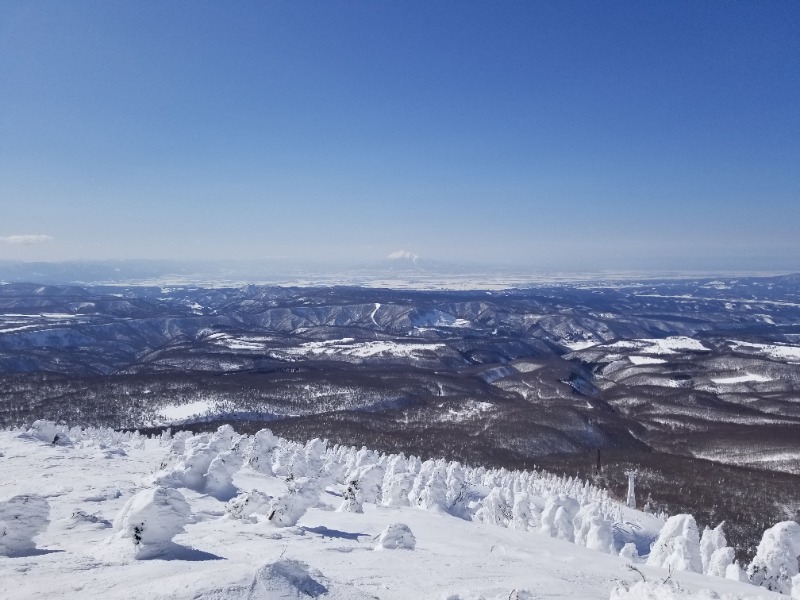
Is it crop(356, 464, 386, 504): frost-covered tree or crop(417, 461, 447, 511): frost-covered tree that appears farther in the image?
crop(417, 461, 447, 511): frost-covered tree

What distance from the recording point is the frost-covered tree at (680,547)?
44.6 metres

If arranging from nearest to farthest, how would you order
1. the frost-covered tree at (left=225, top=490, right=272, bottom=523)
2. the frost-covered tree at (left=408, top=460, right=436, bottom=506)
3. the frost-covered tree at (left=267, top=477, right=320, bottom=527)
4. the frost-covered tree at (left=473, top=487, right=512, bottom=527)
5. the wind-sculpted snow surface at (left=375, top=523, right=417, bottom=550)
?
the wind-sculpted snow surface at (left=375, top=523, right=417, bottom=550)
the frost-covered tree at (left=267, top=477, right=320, bottom=527)
the frost-covered tree at (left=225, top=490, right=272, bottom=523)
the frost-covered tree at (left=408, top=460, right=436, bottom=506)
the frost-covered tree at (left=473, top=487, right=512, bottom=527)

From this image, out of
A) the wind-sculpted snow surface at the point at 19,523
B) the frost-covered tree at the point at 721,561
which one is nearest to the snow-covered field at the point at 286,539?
the wind-sculpted snow surface at the point at 19,523

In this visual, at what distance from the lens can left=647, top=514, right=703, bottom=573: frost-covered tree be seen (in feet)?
146

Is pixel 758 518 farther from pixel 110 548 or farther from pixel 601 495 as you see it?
pixel 110 548

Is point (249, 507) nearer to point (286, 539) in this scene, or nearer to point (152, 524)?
point (286, 539)

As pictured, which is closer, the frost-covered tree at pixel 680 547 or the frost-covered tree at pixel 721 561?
the frost-covered tree at pixel 680 547

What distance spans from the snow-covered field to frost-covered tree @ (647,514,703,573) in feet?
0.42

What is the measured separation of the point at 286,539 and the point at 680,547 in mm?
35469

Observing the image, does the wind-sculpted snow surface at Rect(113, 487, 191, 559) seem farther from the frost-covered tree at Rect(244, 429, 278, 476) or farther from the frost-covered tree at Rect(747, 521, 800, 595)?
the frost-covered tree at Rect(747, 521, 800, 595)

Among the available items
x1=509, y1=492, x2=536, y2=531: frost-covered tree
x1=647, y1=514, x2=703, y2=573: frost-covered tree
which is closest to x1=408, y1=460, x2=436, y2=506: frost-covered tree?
x1=509, y1=492, x2=536, y2=531: frost-covered tree

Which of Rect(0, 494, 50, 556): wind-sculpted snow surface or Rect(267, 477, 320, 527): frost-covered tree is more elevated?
Rect(0, 494, 50, 556): wind-sculpted snow surface

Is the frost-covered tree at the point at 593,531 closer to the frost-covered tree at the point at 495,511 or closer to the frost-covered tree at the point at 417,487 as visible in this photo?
the frost-covered tree at the point at 495,511

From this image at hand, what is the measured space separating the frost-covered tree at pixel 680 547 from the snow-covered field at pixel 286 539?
13 cm
